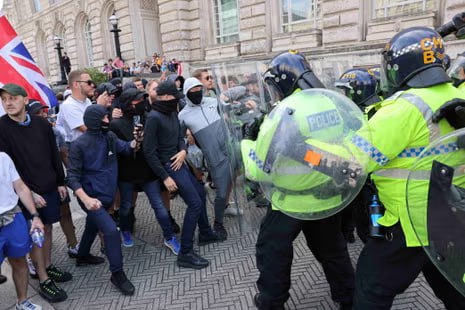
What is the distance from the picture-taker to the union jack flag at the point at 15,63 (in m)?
4.09

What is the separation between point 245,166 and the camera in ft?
7.13

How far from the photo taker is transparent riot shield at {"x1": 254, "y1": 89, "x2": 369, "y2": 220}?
1703 millimetres

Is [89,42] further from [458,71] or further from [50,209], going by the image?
[458,71]

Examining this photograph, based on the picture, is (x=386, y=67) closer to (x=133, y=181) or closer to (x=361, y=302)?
(x=361, y=302)

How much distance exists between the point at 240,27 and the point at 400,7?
6973mm

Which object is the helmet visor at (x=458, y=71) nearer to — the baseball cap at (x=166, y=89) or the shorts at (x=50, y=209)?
the baseball cap at (x=166, y=89)

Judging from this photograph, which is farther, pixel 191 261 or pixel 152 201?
pixel 152 201

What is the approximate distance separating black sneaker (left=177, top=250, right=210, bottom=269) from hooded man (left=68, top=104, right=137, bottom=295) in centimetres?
59

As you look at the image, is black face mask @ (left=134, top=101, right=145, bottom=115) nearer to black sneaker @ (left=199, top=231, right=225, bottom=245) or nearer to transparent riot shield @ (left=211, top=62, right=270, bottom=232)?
transparent riot shield @ (left=211, top=62, right=270, bottom=232)

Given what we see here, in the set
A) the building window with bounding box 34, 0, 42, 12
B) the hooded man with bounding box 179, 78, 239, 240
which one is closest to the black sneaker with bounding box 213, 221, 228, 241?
the hooded man with bounding box 179, 78, 239, 240

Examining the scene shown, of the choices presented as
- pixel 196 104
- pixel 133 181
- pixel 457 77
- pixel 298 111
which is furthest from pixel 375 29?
pixel 298 111

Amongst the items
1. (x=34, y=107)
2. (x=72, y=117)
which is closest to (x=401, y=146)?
(x=72, y=117)

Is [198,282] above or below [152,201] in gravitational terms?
below

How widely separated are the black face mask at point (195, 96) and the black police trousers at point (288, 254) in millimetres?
2228
